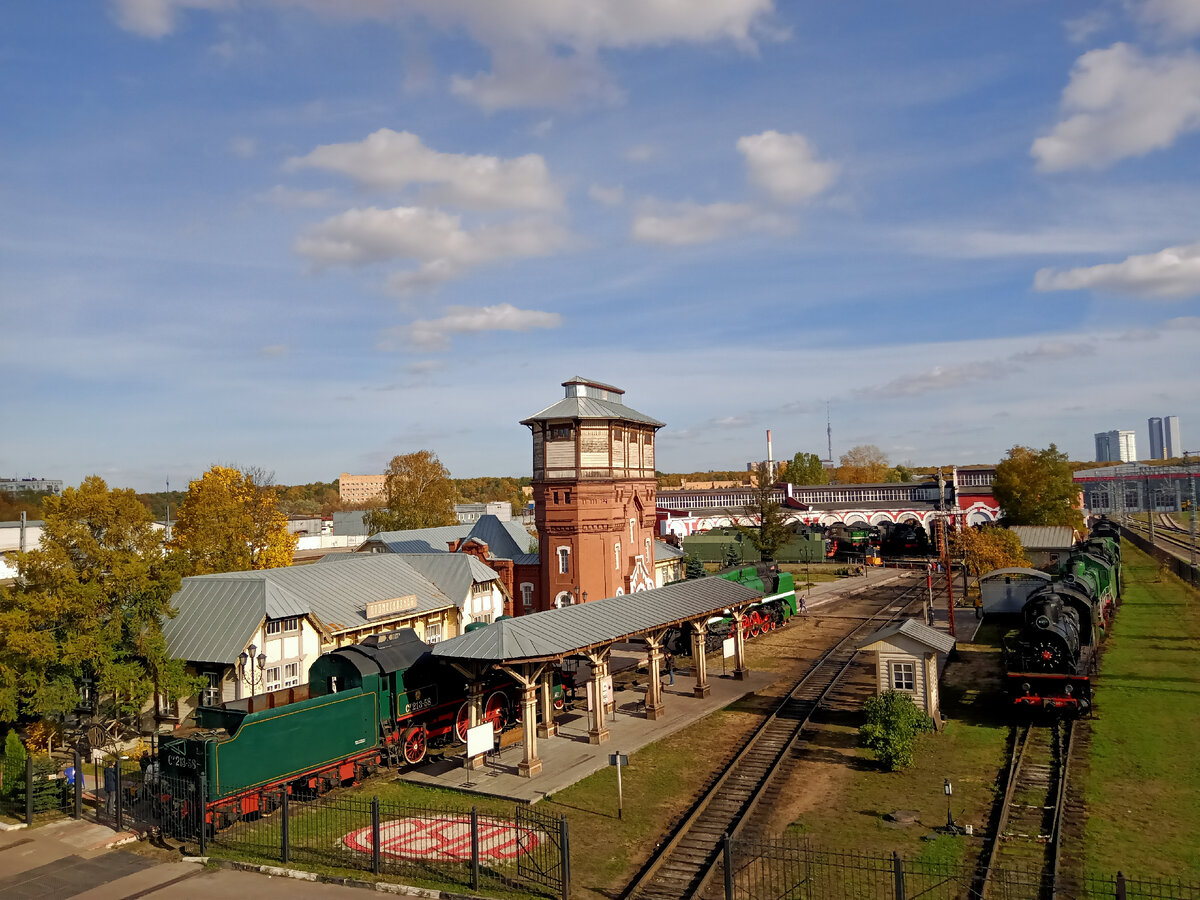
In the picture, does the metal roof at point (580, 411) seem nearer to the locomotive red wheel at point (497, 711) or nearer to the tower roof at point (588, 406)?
the tower roof at point (588, 406)

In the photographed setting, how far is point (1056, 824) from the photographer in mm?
17484

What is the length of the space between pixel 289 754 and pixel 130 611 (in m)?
9.26

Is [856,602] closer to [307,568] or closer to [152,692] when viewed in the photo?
[307,568]

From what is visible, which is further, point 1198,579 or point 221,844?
point 1198,579

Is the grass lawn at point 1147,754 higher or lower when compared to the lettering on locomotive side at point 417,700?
lower

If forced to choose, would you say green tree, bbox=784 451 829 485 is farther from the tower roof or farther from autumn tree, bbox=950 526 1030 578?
the tower roof

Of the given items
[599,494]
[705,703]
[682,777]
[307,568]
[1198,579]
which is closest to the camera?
[682,777]

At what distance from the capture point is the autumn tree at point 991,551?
51375 mm

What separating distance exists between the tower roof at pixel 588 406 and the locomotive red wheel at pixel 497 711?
17.5 m

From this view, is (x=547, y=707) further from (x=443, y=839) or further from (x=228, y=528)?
(x=228, y=528)

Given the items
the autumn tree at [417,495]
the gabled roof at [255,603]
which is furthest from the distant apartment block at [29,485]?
the gabled roof at [255,603]

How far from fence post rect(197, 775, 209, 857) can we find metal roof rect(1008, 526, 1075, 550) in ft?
199

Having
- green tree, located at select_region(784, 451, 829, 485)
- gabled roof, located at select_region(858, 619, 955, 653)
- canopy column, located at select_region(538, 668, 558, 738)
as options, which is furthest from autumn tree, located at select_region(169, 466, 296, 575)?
green tree, located at select_region(784, 451, 829, 485)

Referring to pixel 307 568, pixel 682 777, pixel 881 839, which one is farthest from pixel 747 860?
pixel 307 568
